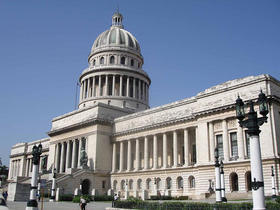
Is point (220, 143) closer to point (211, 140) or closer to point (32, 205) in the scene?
point (211, 140)

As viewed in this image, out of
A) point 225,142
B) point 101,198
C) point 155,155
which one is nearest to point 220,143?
point 225,142

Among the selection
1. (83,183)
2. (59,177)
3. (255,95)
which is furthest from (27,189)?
(255,95)

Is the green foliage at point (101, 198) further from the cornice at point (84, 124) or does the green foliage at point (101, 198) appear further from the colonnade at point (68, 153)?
the cornice at point (84, 124)

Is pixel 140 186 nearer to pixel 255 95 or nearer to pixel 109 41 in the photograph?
pixel 255 95

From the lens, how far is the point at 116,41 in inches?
3524

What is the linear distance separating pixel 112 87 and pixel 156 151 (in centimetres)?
2966

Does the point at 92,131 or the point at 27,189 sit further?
the point at 92,131

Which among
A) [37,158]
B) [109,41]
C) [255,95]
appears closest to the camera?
[37,158]

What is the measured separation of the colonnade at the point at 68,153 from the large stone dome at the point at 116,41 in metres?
29.4

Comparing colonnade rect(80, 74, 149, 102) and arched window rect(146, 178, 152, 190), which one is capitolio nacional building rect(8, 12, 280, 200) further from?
colonnade rect(80, 74, 149, 102)

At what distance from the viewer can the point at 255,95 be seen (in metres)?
43.0

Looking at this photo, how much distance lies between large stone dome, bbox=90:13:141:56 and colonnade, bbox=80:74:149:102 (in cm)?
922

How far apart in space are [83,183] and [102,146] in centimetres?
800

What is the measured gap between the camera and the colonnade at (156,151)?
54.8m
